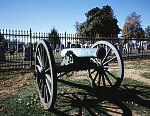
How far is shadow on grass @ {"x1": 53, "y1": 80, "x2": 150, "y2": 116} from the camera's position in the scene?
2.51m

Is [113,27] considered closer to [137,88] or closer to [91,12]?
[91,12]

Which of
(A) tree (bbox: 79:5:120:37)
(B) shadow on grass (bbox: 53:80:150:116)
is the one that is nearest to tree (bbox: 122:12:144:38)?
(A) tree (bbox: 79:5:120:37)

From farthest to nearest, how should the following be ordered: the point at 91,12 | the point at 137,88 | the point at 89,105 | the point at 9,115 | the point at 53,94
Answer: the point at 91,12 < the point at 137,88 < the point at 89,105 < the point at 9,115 < the point at 53,94

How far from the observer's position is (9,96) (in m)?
3.30

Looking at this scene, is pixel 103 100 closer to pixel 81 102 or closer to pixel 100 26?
pixel 81 102

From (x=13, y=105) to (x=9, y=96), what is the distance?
2.08 ft

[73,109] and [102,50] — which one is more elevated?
[102,50]

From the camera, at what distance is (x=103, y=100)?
3.02 metres

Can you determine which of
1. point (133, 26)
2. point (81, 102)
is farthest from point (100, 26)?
point (81, 102)

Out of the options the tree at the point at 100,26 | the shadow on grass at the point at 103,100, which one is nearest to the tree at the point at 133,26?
the tree at the point at 100,26

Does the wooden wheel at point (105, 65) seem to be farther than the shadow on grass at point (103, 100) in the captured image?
Yes

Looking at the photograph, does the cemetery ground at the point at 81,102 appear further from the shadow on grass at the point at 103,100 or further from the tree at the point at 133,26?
the tree at the point at 133,26

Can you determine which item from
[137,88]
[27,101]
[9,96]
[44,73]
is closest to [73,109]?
[44,73]

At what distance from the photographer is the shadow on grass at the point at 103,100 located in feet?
8.25
